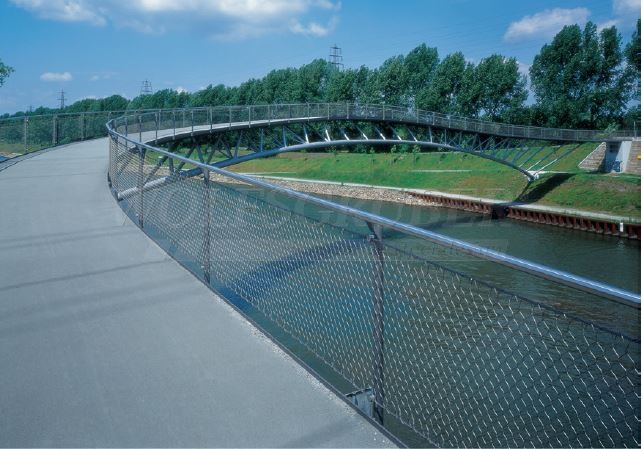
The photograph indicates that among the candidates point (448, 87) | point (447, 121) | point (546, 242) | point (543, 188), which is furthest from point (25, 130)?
point (448, 87)

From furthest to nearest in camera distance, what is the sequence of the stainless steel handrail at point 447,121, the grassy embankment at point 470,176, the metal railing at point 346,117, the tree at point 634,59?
the tree at point 634,59 < the grassy embankment at point 470,176 < the stainless steel handrail at point 447,121 < the metal railing at point 346,117

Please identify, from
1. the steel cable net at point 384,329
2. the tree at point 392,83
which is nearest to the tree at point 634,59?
the tree at point 392,83

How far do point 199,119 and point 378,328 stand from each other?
1595 centimetres

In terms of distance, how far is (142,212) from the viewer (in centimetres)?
606

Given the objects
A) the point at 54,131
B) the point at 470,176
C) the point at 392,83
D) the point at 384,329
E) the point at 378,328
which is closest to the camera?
the point at 378,328

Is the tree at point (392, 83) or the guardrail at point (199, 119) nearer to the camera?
the guardrail at point (199, 119)

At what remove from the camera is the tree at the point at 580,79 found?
46.5 metres

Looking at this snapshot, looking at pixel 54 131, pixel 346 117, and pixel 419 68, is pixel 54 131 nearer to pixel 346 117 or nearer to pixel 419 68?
pixel 346 117

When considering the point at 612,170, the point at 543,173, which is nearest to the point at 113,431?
the point at 543,173

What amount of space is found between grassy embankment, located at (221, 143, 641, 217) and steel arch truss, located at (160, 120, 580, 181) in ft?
4.22

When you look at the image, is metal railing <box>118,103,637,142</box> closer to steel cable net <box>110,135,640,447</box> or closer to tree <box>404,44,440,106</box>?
steel cable net <box>110,135,640,447</box>

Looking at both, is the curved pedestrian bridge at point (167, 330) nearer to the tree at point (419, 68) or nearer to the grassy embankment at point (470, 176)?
the grassy embankment at point (470, 176)

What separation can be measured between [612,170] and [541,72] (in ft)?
49.9

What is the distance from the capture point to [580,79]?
48344mm
